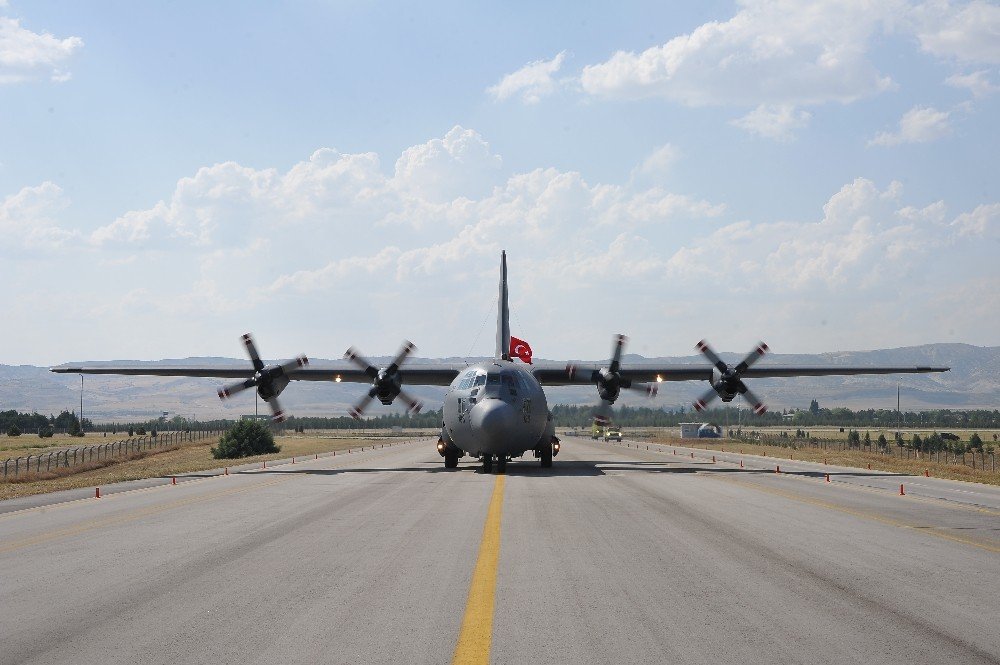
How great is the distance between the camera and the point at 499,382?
3406cm

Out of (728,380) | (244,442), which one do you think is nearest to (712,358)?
(728,380)

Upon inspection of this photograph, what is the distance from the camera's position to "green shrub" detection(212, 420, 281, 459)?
72.1m

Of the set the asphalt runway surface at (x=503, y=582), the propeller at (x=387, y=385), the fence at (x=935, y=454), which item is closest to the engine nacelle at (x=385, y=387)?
the propeller at (x=387, y=385)

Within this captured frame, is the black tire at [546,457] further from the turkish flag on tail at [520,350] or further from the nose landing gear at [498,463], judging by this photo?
the turkish flag on tail at [520,350]

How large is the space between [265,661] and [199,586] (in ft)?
13.0

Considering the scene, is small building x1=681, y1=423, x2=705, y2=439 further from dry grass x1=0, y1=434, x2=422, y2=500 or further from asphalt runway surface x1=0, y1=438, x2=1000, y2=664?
asphalt runway surface x1=0, y1=438, x2=1000, y2=664

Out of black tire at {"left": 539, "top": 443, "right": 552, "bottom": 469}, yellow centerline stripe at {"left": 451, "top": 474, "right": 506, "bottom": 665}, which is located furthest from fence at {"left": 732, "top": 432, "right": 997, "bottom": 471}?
yellow centerline stripe at {"left": 451, "top": 474, "right": 506, "bottom": 665}

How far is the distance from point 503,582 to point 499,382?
22.9 metres

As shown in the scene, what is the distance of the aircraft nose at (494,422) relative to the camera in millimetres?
32625

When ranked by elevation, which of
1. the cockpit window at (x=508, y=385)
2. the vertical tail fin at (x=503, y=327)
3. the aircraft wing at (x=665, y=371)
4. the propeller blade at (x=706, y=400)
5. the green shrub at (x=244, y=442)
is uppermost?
the vertical tail fin at (x=503, y=327)

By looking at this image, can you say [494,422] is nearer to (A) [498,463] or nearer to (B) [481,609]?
(A) [498,463]

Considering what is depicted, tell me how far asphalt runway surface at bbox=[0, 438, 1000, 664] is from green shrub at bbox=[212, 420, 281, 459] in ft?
166

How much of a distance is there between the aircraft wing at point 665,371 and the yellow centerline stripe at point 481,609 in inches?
1069

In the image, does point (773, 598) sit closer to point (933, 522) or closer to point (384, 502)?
point (933, 522)
